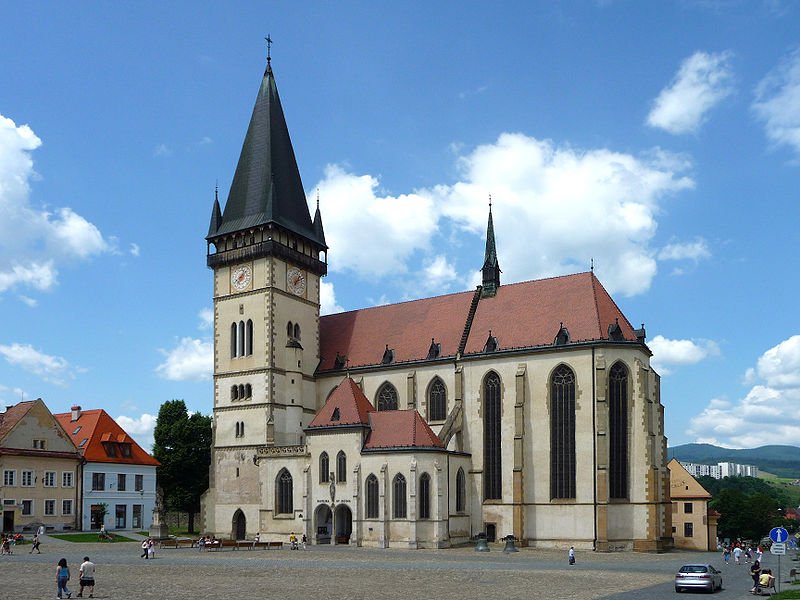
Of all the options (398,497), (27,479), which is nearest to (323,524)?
(398,497)

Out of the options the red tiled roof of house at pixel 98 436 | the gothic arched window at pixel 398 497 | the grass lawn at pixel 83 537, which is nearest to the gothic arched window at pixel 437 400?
the gothic arched window at pixel 398 497

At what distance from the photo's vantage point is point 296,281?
69188 mm

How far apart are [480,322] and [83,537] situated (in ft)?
104

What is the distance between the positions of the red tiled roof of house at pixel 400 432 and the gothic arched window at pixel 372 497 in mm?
2098

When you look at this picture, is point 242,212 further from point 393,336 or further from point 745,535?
point 745,535

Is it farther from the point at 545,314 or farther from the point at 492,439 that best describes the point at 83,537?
the point at 545,314

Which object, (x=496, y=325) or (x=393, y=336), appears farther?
(x=393, y=336)

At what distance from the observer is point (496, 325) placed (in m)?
62.4

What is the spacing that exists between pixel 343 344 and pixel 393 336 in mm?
4859

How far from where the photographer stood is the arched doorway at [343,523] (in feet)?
194

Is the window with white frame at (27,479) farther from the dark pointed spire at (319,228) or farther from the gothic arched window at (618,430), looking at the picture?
the gothic arched window at (618,430)

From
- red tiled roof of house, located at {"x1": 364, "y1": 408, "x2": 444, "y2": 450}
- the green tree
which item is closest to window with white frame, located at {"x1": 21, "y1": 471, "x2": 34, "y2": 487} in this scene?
the green tree

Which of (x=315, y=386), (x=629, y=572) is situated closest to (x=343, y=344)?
(x=315, y=386)

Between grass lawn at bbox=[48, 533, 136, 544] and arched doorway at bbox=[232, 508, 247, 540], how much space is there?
729 centimetres
